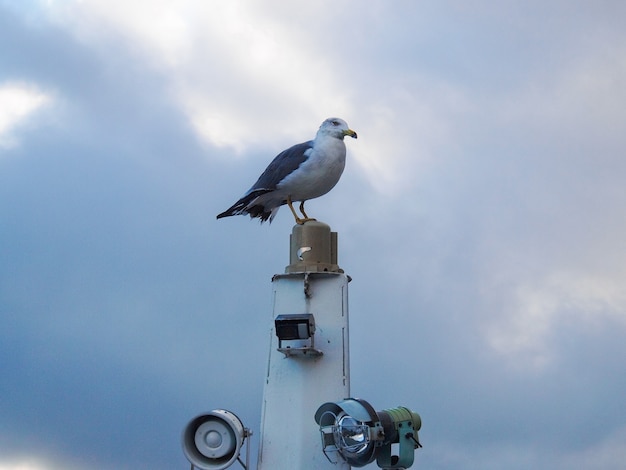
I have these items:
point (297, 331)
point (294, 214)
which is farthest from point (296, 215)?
point (297, 331)

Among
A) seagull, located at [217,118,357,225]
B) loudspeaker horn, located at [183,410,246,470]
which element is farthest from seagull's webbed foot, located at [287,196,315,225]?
loudspeaker horn, located at [183,410,246,470]

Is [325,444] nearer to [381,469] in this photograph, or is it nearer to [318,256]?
[381,469]

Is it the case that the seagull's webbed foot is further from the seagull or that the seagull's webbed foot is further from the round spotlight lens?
the round spotlight lens

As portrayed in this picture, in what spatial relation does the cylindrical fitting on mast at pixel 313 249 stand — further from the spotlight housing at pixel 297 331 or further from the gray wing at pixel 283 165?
the gray wing at pixel 283 165

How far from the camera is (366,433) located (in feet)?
30.7

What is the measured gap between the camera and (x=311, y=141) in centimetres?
1299

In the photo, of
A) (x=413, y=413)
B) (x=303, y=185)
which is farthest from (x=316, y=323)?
(x=303, y=185)

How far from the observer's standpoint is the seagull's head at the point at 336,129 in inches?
505

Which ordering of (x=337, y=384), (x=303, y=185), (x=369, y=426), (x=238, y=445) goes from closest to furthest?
(x=369, y=426) → (x=238, y=445) → (x=337, y=384) → (x=303, y=185)

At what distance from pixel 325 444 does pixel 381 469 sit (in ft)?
2.58

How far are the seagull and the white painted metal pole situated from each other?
1224mm

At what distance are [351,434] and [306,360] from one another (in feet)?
5.32

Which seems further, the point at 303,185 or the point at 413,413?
the point at 303,185

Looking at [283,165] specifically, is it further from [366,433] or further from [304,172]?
[366,433]
